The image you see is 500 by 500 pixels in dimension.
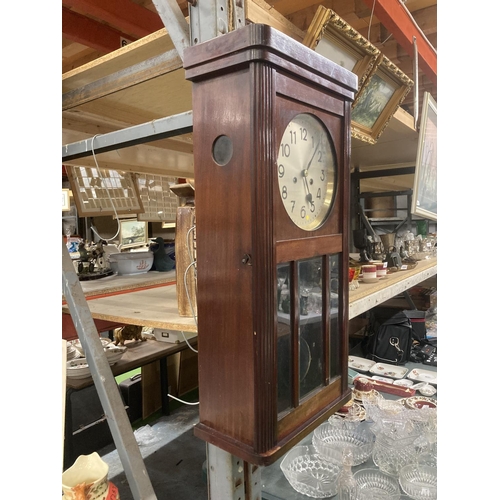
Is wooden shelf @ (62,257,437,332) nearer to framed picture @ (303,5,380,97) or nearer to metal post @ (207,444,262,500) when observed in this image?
metal post @ (207,444,262,500)

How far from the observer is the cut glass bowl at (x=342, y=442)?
1.50 meters

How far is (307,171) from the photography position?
67cm

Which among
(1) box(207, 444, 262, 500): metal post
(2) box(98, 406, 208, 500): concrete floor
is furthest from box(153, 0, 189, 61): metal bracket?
(2) box(98, 406, 208, 500): concrete floor

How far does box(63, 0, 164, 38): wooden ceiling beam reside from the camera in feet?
5.51

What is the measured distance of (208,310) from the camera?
0.64 meters

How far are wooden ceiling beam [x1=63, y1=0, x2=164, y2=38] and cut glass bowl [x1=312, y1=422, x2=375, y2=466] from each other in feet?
6.61

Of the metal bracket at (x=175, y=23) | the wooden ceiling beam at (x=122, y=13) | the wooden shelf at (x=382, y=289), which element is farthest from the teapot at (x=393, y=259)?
the wooden ceiling beam at (x=122, y=13)

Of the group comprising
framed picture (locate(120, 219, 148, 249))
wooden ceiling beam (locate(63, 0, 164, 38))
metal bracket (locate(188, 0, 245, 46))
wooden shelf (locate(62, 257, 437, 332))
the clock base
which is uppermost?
wooden ceiling beam (locate(63, 0, 164, 38))

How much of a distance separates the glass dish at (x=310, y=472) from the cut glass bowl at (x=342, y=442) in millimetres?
46

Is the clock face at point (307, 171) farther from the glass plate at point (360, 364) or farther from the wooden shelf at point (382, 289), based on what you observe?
the glass plate at point (360, 364)

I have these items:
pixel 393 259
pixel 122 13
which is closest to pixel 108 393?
pixel 393 259

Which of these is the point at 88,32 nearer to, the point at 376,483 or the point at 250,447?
the point at 250,447

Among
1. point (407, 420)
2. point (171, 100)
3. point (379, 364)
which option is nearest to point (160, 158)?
point (171, 100)

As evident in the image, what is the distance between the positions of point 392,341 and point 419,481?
1.37 metres
